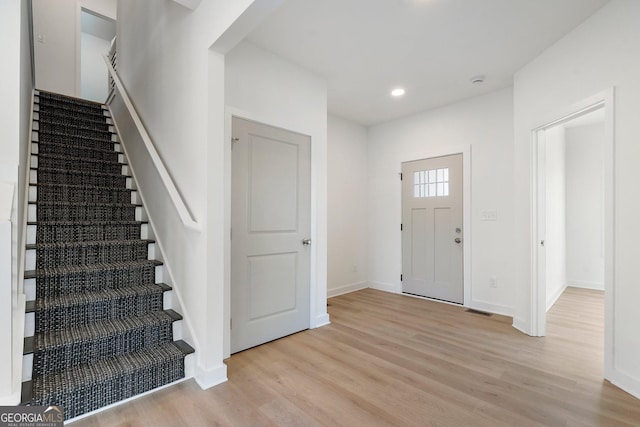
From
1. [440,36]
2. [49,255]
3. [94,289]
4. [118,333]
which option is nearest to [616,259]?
[440,36]

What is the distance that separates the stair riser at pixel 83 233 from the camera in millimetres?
2365

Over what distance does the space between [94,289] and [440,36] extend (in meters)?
3.44

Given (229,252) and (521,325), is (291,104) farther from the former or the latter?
(521,325)

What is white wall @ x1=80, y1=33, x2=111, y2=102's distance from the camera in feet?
20.9

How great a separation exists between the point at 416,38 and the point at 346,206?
8.24 feet

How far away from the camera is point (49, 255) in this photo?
227 cm

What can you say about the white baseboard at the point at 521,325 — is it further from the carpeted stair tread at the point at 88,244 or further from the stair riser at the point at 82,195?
the stair riser at the point at 82,195

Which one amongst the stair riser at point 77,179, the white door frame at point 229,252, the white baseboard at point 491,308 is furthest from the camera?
the white baseboard at point 491,308

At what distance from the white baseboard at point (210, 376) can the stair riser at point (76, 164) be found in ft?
8.16

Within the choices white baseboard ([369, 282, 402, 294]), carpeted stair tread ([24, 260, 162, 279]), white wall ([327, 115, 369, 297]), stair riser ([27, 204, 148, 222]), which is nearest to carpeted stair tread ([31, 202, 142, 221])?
stair riser ([27, 204, 148, 222])

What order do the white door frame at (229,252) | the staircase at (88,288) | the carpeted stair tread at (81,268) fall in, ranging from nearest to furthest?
the staircase at (88,288)
the carpeted stair tread at (81,268)
the white door frame at (229,252)

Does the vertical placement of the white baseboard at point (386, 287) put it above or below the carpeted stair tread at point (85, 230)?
below

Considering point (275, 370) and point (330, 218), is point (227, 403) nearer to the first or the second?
point (275, 370)

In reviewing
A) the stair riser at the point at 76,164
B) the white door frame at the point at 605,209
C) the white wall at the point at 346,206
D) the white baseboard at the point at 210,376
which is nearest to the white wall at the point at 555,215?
the white door frame at the point at 605,209
